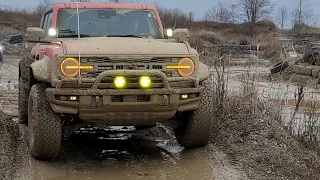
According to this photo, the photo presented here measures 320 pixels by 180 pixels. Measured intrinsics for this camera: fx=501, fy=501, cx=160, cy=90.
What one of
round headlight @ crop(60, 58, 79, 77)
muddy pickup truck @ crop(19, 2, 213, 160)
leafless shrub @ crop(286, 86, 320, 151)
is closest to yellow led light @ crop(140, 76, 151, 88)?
muddy pickup truck @ crop(19, 2, 213, 160)

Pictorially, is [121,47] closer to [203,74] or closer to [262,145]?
[203,74]

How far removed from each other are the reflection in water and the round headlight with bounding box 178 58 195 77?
1.07 metres

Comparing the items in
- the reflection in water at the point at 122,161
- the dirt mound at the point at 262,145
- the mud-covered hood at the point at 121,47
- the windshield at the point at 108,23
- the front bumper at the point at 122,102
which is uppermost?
the windshield at the point at 108,23

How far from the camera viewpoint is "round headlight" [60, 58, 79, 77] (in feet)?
17.0

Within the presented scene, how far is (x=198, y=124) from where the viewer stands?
594 cm

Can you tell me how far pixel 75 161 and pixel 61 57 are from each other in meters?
1.41

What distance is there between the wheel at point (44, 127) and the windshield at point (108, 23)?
116 cm

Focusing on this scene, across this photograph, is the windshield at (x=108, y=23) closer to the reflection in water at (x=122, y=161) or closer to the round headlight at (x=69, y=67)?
the round headlight at (x=69, y=67)

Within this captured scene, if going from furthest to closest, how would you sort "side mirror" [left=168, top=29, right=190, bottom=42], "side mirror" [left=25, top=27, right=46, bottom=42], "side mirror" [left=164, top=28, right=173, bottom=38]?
"side mirror" [left=164, top=28, right=173, bottom=38], "side mirror" [left=168, top=29, right=190, bottom=42], "side mirror" [left=25, top=27, right=46, bottom=42]

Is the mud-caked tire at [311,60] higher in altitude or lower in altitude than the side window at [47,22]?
lower

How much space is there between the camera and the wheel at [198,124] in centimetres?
590

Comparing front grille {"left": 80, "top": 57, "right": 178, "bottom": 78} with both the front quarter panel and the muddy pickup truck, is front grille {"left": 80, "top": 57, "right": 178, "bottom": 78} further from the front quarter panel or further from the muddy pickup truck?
the front quarter panel

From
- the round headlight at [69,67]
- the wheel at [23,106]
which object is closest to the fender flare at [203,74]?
the round headlight at [69,67]

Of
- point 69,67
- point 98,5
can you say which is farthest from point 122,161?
point 98,5
